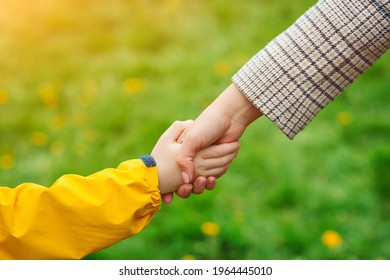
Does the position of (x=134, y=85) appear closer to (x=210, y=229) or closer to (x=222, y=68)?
(x=222, y=68)

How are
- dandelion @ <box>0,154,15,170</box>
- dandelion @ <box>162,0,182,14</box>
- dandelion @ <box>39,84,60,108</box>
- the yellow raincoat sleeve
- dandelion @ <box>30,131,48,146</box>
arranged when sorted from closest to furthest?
the yellow raincoat sleeve
dandelion @ <box>0,154,15,170</box>
dandelion @ <box>30,131,48,146</box>
dandelion @ <box>39,84,60,108</box>
dandelion @ <box>162,0,182,14</box>

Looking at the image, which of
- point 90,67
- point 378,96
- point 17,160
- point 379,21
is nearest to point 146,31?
point 90,67

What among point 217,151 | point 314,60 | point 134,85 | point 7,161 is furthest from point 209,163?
point 134,85

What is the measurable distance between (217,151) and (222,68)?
153cm

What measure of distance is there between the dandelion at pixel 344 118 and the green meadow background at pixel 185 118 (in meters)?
0.01

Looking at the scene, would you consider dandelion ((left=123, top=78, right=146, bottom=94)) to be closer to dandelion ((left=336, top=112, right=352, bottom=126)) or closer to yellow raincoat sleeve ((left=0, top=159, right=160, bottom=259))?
dandelion ((left=336, top=112, right=352, bottom=126))

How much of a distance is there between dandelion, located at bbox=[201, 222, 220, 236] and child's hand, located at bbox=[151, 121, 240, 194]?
0.54 m

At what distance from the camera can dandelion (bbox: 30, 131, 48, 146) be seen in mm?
2723

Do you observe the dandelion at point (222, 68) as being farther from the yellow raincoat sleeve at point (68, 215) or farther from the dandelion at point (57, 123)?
the yellow raincoat sleeve at point (68, 215)

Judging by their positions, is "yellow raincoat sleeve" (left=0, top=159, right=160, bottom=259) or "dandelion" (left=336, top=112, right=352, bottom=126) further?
"dandelion" (left=336, top=112, right=352, bottom=126)

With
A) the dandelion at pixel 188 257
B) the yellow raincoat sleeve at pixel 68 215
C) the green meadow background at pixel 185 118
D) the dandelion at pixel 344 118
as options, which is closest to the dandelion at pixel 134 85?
the green meadow background at pixel 185 118

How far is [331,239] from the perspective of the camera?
2.05 m

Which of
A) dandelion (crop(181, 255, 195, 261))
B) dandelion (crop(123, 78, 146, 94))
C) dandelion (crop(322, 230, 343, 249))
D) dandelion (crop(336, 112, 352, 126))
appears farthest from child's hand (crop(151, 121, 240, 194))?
dandelion (crop(123, 78, 146, 94))
